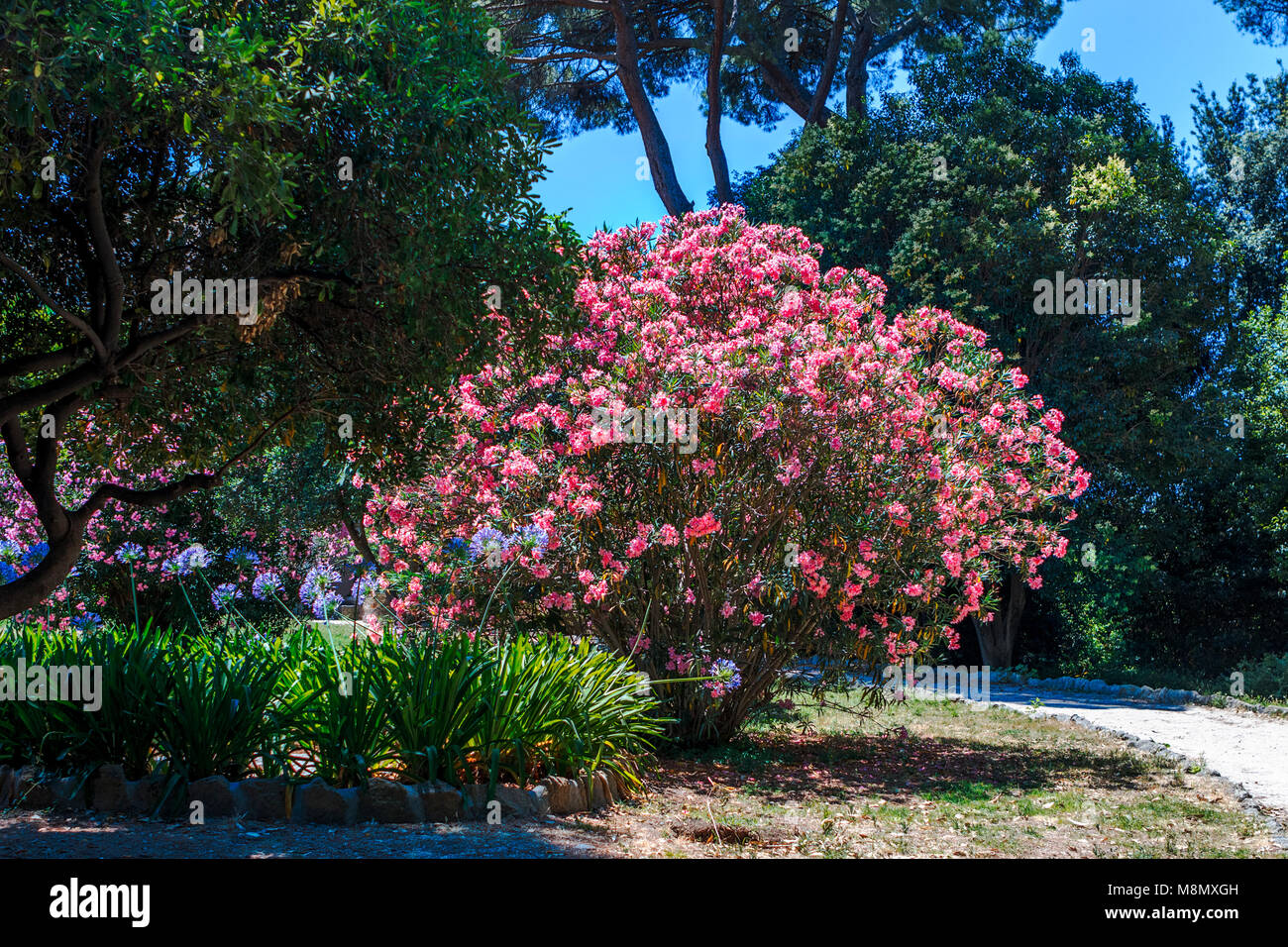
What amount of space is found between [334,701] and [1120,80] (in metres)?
19.6

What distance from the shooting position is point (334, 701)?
5469mm

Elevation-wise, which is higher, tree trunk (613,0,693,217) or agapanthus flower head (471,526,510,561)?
tree trunk (613,0,693,217)

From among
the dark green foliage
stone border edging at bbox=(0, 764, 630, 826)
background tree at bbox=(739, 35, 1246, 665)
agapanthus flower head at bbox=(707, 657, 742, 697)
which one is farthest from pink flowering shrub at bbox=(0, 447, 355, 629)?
background tree at bbox=(739, 35, 1246, 665)

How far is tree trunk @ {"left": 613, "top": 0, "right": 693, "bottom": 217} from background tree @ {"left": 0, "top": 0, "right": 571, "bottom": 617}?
12278 mm

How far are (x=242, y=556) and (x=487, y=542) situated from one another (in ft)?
28.1

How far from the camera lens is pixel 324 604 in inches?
295

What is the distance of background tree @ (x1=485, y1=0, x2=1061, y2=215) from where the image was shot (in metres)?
18.5

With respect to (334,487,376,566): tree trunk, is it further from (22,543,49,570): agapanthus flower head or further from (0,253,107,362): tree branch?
(0,253,107,362): tree branch

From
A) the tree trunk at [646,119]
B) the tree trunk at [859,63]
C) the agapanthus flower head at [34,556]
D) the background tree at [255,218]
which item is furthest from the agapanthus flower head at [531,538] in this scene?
the tree trunk at [859,63]

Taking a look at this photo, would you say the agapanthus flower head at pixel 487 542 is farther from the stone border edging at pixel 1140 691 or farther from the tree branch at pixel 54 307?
the stone border edging at pixel 1140 691

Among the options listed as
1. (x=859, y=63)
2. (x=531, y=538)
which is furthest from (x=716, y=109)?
(x=531, y=538)

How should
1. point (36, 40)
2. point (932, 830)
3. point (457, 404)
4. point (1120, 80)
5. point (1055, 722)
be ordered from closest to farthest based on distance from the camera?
point (36, 40)
point (932, 830)
point (457, 404)
point (1055, 722)
point (1120, 80)

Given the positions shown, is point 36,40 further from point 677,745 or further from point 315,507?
point 315,507
